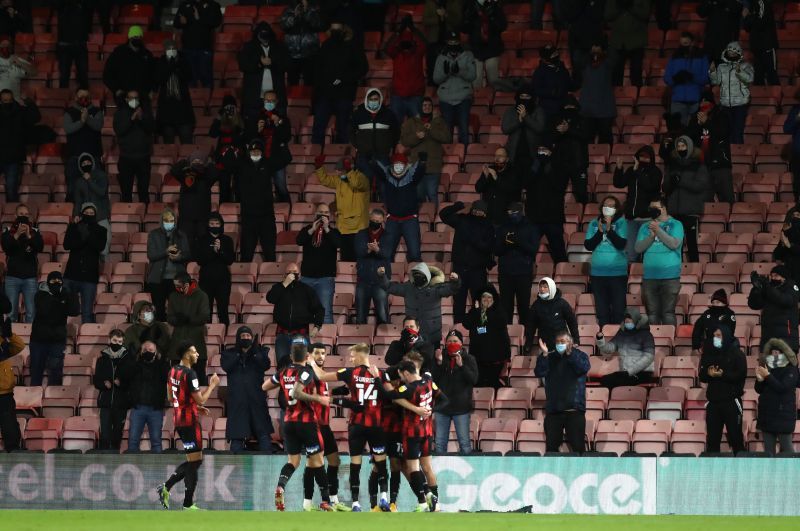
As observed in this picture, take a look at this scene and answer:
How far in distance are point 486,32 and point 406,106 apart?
1.65 meters

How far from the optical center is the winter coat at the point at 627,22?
24516 mm

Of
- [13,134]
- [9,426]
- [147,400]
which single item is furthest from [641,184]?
[13,134]

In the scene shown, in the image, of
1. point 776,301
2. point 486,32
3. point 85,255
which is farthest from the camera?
point 486,32

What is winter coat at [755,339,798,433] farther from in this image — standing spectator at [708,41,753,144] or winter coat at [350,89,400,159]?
winter coat at [350,89,400,159]

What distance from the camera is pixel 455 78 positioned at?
24141 mm

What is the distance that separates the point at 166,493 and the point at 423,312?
168 inches

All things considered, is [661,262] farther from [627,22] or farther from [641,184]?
[627,22]

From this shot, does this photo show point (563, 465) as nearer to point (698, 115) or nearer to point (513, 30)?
point (698, 115)

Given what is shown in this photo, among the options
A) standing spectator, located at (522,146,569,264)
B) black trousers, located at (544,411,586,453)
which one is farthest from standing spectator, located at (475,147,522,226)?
black trousers, located at (544,411,586,453)

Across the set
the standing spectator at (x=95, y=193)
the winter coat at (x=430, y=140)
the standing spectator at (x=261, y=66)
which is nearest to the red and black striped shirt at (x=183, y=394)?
the standing spectator at (x=95, y=193)

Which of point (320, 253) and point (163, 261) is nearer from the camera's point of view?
point (320, 253)

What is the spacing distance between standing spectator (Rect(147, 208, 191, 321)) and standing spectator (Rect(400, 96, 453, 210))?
3452 mm

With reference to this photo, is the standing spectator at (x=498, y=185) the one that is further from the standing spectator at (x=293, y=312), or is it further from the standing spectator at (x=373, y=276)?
the standing spectator at (x=293, y=312)

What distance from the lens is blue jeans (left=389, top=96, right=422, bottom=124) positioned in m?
24.4
